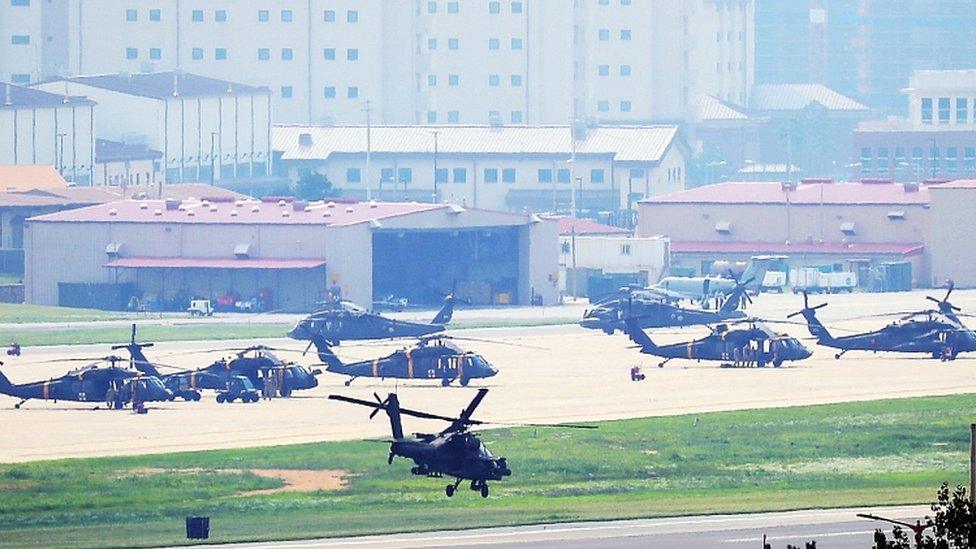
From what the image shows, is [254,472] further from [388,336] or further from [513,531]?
[388,336]

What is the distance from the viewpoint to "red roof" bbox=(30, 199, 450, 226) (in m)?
159

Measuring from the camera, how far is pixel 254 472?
3290 inches

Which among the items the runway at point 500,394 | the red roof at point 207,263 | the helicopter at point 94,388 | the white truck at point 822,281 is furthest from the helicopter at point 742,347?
the white truck at point 822,281

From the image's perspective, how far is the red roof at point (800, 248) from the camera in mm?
177500

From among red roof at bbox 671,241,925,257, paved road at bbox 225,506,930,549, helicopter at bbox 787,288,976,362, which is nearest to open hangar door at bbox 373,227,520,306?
red roof at bbox 671,241,925,257

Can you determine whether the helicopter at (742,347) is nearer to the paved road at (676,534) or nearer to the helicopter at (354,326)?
the helicopter at (354,326)

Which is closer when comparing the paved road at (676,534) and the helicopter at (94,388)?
the paved road at (676,534)

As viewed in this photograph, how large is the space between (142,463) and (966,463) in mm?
27178

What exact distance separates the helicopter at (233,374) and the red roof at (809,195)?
8164cm

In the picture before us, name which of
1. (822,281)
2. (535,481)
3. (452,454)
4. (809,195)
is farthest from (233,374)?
(809,195)


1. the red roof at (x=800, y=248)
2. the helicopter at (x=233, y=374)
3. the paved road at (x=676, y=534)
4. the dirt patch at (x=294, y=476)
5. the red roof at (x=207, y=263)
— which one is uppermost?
the red roof at (x=800, y=248)

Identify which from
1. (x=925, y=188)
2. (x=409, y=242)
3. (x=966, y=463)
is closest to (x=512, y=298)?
(x=409, y=242)

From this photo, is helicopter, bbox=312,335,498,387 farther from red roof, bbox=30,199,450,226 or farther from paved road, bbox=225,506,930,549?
red roof, bbox=30,199,450,226

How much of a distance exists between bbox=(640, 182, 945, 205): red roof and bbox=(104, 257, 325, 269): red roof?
38883 mm
